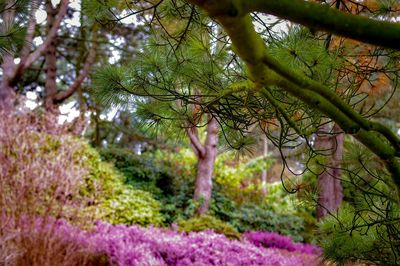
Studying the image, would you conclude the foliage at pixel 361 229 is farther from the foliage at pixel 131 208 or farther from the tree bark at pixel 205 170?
the tree bark at pixel 205 170

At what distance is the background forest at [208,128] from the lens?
41.6 inches

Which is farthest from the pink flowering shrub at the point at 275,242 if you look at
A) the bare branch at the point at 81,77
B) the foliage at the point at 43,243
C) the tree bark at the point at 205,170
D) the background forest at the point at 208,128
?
the bare branch at the point at 81,77

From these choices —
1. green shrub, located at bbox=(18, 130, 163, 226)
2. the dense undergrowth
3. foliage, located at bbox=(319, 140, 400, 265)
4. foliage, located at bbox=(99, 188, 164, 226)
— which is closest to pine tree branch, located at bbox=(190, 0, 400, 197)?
foliage, located at bbox=(319, 140, 400, 265)

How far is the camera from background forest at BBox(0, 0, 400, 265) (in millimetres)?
1057

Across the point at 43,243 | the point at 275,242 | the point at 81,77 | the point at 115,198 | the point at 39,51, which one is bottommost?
the point at 43,243

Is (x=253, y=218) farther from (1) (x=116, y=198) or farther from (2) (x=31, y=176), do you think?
(2) (x=31, y=176)

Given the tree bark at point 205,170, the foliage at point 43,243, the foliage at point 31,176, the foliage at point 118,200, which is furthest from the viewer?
the tree bark at point 205,170

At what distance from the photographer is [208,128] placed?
7648mm

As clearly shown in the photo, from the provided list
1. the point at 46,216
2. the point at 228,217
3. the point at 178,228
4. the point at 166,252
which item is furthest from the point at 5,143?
the point at 228,217

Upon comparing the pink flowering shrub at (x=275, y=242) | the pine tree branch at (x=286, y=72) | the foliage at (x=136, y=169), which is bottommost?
the pine tree branch at (x=286, y=72)

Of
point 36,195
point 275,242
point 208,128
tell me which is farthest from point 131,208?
point 36,195

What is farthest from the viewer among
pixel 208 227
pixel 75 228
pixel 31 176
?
pixel 208 227

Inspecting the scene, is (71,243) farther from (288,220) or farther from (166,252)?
(288,220)

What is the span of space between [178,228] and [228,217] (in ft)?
7.69
